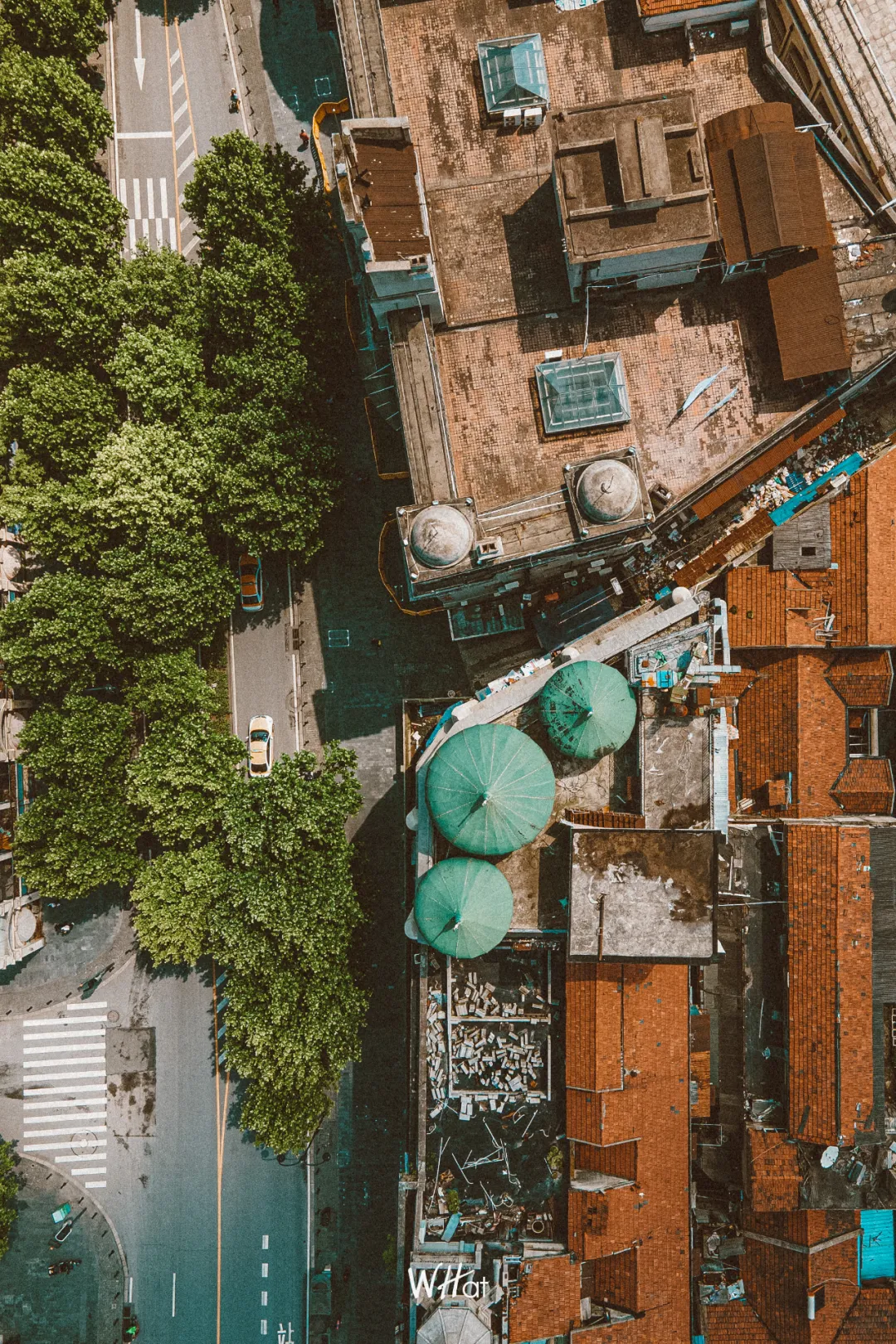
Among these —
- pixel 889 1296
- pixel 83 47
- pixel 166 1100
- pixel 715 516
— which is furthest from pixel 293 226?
pixel 889 1296

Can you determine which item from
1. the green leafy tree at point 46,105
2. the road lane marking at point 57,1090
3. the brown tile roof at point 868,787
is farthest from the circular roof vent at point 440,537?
the road lane marking at point 57,1090

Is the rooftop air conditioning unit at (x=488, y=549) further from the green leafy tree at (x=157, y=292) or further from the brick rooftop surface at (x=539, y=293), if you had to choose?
the green leafy tree at (x=157, y=292)

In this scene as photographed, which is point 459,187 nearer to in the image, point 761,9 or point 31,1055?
point 761,9

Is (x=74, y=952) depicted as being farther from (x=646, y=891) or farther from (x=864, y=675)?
(x=864, y=675)

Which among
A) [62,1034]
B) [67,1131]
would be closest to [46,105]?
[62,1034]

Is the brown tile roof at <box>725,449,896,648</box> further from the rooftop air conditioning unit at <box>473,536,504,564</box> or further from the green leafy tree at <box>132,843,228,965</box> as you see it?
the green leafy tree at <box>132,843,228,965</box>

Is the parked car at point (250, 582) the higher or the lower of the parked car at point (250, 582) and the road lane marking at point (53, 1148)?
the higher
